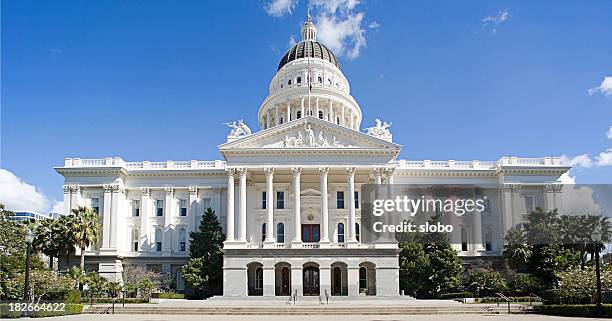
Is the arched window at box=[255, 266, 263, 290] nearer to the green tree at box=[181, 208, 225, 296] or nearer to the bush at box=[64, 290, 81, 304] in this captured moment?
the green tree at box=[181, 208, 225, 296]

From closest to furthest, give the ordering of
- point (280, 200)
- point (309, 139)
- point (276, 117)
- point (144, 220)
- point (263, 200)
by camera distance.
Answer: point (309, 139)
point (263, 200)
point (280, 200)
point (144, 220)
point (276, 117)

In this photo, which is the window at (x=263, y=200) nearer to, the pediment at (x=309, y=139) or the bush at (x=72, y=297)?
the pediment at (x=309, y=139)

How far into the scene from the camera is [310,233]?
61.9 m

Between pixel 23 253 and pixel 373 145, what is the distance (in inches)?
1460

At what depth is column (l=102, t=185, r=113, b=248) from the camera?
62750 millimetres

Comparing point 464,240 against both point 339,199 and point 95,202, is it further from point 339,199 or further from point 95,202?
point 95,202

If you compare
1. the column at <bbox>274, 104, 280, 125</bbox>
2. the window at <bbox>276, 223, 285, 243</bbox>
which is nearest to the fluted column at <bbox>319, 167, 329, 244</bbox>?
the window at <bbox>276, 223, 285, 243</bbox>

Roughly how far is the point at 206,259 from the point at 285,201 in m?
10.5

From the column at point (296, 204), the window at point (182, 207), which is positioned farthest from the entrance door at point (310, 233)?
the window at point (182, 207)

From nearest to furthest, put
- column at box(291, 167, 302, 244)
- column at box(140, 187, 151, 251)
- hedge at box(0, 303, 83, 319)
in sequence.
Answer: hedge at box(0, 303, 83, 319), column at box(291, 167, 302, 244), column at box(140, 187, 151, 251)

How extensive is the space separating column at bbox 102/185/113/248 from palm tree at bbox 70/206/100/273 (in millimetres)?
3621

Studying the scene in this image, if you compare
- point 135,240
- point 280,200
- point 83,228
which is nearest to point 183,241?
point 135,240

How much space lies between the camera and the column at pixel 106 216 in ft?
206

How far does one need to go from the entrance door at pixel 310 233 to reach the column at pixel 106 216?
20.7 meters
